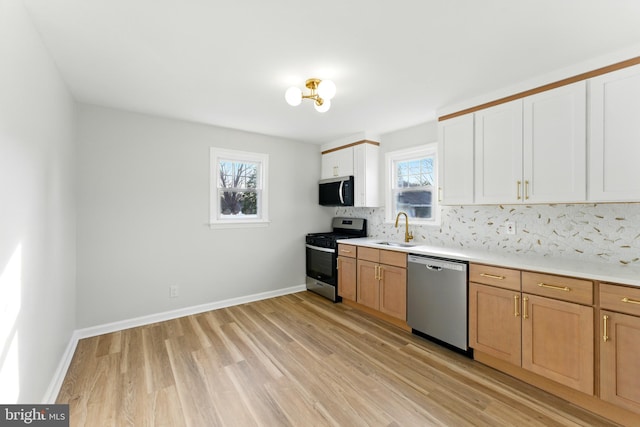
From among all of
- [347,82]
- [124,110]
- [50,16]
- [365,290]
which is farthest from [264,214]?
[50,16]

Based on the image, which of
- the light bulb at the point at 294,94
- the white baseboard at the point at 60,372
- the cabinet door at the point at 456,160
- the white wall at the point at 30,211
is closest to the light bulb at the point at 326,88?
the light bulb at the point at 294,94

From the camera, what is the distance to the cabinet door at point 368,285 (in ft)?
10.7

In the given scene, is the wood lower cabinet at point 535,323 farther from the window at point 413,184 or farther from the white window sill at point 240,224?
the white window sill at point 240,224

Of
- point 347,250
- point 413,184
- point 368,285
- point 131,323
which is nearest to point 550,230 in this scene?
point 413,184

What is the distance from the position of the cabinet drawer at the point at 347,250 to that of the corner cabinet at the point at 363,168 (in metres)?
0.65

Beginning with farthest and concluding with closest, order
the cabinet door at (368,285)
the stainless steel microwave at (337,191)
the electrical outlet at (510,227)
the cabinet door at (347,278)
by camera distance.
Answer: the stainless steel microwave at (337,191) < the cabinet door at (347,278) < the cabinet door at (368,285) < the electrical outlet at (510,227)

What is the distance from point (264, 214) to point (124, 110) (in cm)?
203

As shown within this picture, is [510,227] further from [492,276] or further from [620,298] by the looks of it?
[620,298]

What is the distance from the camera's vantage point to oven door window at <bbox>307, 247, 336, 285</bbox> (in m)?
3.89

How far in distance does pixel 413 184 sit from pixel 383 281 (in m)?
1.36

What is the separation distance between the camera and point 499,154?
250 centimetres

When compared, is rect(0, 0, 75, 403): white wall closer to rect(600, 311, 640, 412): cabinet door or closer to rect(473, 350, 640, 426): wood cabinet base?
rect(473, 350, 640, 426): wood cabinet base

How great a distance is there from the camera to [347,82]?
2.38m

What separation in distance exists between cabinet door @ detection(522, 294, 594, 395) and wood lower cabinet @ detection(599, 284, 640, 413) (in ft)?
0.21
